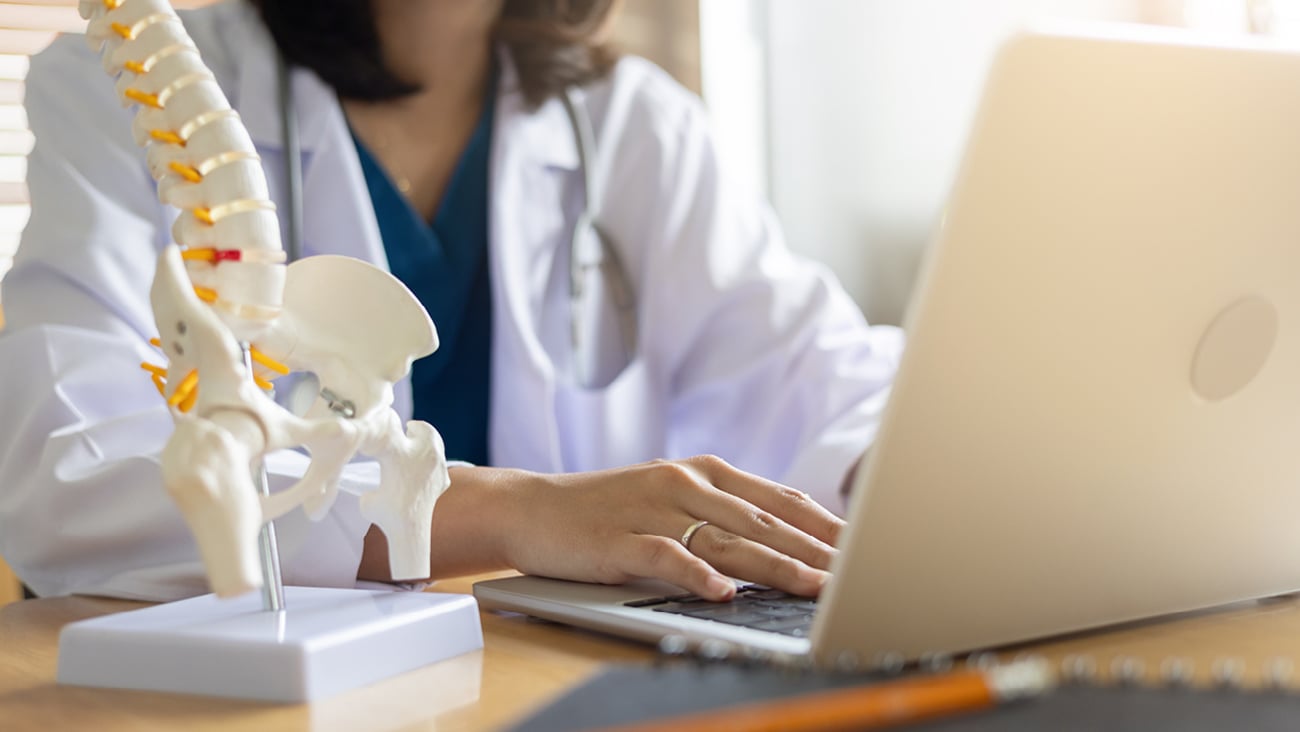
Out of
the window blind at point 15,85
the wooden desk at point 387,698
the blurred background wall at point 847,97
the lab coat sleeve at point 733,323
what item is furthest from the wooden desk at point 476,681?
the blurred background wall at point 847,97

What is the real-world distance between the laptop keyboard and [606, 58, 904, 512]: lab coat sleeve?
614 millimetres

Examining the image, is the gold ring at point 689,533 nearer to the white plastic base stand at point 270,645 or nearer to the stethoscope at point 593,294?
the white plastic base stand at point 270,645

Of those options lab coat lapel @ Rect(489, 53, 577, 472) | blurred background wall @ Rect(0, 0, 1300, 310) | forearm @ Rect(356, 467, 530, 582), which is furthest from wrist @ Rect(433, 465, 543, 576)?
blurred background wall @ Rect(0, 0, 1300, 310)

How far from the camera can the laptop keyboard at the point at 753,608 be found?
0.58 m

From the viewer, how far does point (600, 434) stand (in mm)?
1393

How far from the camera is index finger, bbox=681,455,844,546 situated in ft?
2.43

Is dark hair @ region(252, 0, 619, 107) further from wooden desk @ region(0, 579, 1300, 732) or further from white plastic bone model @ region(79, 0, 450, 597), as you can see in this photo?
wooden desk @ region(0, 579, 1300, 732)

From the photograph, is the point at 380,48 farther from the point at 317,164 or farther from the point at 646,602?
the point at 646,602

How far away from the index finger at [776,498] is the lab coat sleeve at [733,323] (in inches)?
18.9

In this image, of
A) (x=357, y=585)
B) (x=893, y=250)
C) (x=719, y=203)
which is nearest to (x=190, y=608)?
(x=357, y=585)

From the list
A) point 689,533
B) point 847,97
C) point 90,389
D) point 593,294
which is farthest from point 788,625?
point 847,97

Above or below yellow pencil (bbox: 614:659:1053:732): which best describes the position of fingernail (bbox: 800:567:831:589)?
below

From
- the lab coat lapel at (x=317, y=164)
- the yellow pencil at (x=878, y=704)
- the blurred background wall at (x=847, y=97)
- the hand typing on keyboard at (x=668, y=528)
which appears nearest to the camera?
the yellow pencil at (x=878, y=704)

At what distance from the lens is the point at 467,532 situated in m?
0.80
